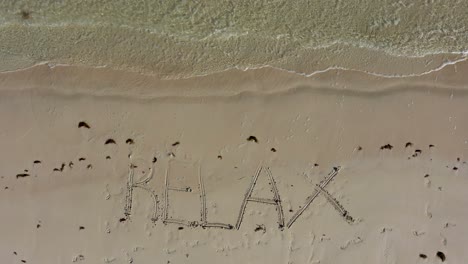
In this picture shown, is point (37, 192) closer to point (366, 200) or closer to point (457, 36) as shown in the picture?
point (366, 200)

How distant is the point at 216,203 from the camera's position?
4.12m

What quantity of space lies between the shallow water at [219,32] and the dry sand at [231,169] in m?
0.26

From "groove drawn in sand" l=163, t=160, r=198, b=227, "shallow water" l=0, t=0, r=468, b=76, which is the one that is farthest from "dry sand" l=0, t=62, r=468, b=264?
"shallow water" l=0, t=0, r=468, b=76

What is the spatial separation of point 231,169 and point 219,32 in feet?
5.16

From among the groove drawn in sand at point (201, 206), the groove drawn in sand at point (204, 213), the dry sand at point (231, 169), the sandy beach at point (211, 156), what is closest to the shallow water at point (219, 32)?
the sandy beach at point (211, 156)

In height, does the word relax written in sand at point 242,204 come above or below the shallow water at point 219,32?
below

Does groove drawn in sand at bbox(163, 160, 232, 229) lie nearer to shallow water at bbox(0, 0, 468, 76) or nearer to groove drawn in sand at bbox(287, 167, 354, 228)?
groove drawn in sand at bbox(287, 167, 354, 228)

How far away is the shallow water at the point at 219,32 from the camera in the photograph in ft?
13.8

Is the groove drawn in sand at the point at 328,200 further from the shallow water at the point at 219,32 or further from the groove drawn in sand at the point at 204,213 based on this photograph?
the shallow water at the point at 219,32

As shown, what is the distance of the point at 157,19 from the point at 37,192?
7.65ft

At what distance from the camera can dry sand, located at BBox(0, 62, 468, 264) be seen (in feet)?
13.4

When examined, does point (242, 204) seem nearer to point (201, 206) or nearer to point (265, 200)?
point (265, 200)

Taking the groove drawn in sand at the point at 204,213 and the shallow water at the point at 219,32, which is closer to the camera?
the groove drawn in sand at the point at 204,213

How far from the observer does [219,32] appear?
14.1 ft
